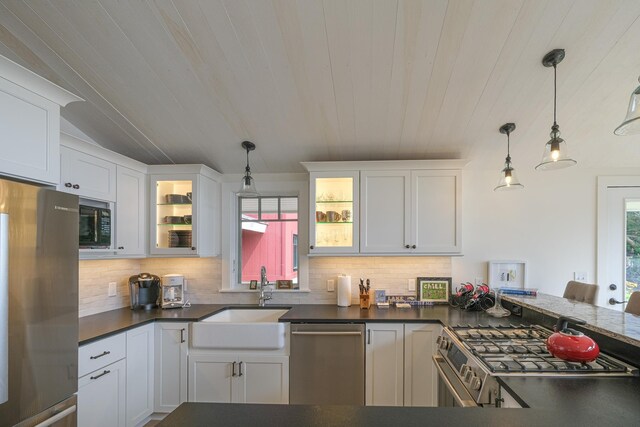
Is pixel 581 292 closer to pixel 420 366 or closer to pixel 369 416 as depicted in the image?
pixel 420 366

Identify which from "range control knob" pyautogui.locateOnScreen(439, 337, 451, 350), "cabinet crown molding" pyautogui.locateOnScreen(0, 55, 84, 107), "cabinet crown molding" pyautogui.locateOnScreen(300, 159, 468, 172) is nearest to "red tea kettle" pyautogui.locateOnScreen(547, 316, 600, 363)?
"range control knob" pyautogui.locateOnScreen(439, 337, 451, 350)

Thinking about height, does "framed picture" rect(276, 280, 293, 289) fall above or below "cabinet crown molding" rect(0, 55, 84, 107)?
below

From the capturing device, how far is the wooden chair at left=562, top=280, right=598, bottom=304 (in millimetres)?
2621

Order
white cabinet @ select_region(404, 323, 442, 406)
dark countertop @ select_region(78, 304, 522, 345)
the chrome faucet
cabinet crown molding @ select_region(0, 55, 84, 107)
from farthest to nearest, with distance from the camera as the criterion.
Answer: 1. the chrome faucet
2. white cabinet @ select_region(404, 323, 442, 406)
3. dark countertop @ select_region(78, 304, 522, 345)
4. cabinet crown molding @ select_region(0, 55, 84, 107)

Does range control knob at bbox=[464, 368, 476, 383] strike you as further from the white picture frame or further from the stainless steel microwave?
the stainless steel microwave

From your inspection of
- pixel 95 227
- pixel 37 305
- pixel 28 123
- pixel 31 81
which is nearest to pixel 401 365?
pixel 37 305

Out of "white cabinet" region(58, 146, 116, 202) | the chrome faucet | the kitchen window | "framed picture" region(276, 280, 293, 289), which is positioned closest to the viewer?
"white cabinet" region(58, 146, 116, 202)

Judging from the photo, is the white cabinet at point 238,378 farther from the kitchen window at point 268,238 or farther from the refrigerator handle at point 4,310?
the refrigerator handle at point 4,310

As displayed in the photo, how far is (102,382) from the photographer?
213cm

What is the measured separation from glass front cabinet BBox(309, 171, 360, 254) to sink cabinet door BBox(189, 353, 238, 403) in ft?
3.79

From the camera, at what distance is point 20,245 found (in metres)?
1.41

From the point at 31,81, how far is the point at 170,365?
7.04ft

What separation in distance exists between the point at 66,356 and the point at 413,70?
99.2 inches

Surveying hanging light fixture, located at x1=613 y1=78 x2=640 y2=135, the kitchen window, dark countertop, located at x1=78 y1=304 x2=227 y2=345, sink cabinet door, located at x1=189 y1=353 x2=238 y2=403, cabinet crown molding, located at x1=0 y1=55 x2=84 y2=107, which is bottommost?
sink cabinet door, located at x1=189 y1=353 x2=238 y2=403
